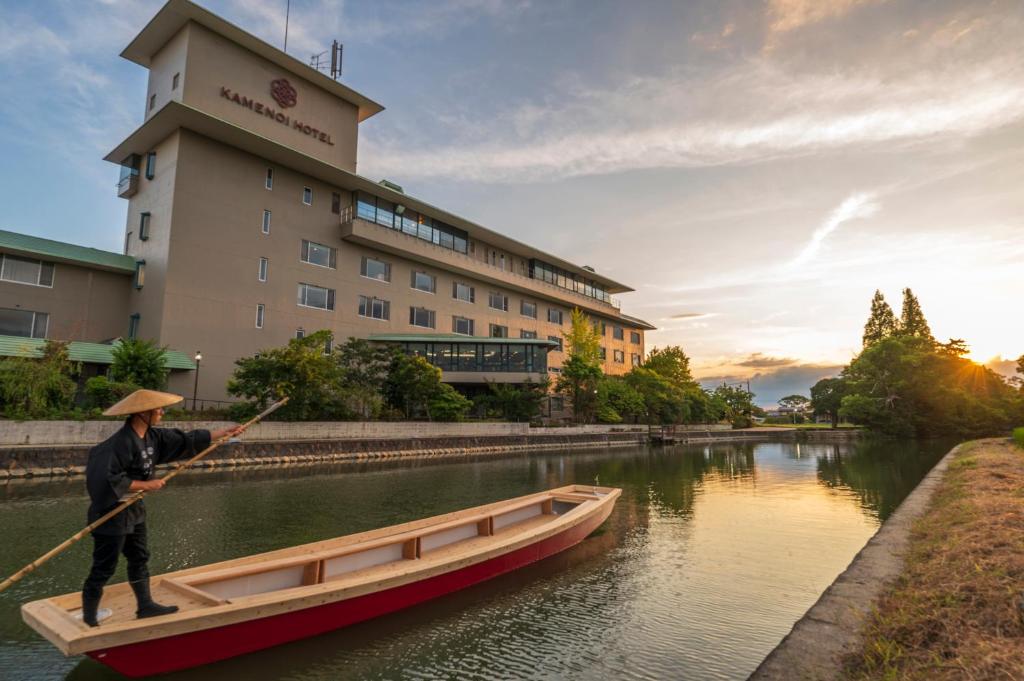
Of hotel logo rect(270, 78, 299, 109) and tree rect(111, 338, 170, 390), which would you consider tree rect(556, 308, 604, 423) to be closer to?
hotel logo rect(270, 78, 299, 109)

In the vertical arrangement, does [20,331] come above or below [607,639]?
above

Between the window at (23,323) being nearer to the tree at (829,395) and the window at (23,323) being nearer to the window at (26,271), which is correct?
the window at (26,271)

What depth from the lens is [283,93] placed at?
1227 inches

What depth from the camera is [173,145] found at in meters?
27.8

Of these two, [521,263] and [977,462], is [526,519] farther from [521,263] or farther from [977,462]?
[521,263]

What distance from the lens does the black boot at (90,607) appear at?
471cm

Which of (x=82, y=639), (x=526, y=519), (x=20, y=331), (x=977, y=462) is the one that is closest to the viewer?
(x=82, y=639)

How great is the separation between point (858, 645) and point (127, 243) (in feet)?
122

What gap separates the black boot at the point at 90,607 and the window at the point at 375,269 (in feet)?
105

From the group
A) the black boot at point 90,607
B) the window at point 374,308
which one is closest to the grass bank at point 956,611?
the black boot at point 90,607

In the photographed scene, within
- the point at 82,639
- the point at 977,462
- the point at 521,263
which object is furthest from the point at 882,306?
the point at 82,639

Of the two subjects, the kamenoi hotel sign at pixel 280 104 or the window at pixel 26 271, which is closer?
the window at pixel 26 271

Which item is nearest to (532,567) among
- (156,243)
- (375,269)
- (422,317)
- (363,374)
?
(363,374)

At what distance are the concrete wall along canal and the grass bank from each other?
21437 millimetres
